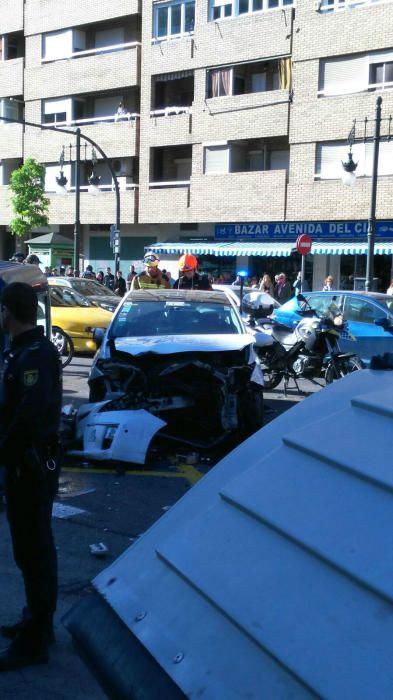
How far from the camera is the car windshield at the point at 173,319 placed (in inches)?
369

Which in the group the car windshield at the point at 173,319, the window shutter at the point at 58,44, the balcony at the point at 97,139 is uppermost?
the window shutter at the point at 58,44

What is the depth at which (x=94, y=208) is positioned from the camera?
3856 centimetres

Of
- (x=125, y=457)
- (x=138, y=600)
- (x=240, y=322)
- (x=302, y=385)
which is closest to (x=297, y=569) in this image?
(x=138, y=600)

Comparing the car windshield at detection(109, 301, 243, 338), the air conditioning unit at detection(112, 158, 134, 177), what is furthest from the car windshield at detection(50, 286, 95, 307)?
the air conditioning unit at detection(112, 158, 134, 177)

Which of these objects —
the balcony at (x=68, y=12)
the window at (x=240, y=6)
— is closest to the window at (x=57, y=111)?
the balcony at (x=68, y=12)

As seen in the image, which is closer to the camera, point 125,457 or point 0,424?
point 0,424

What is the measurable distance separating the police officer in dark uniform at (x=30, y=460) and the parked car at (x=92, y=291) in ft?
44.3

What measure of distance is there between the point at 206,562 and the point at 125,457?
19.5ft

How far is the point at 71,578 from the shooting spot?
500cm

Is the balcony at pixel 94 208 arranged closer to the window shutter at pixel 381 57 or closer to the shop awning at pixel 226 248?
the shop awning at pixel 226 248

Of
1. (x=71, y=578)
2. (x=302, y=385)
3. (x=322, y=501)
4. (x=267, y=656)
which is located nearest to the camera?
(x=267, y=656)

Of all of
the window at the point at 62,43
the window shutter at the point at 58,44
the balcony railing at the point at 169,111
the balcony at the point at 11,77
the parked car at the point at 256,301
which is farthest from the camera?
the balcony at the point at 11,77

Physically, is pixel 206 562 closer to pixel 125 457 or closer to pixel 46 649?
pixel 46 649

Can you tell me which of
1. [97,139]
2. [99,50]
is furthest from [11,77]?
[97,139]
